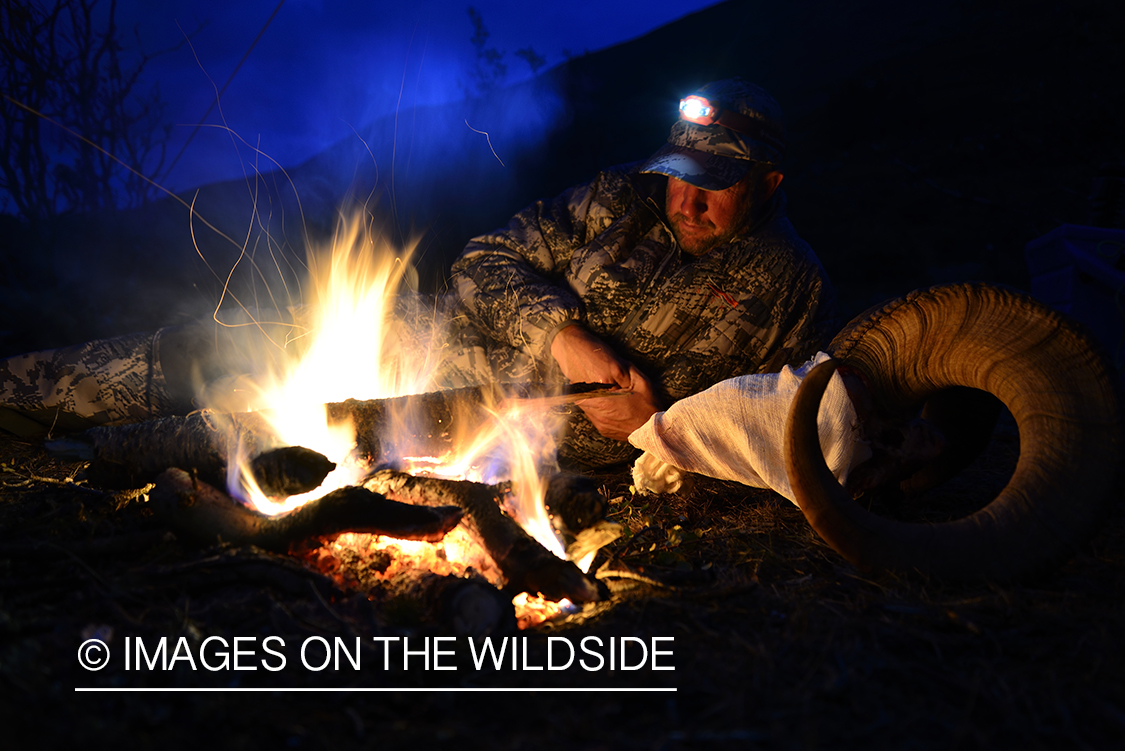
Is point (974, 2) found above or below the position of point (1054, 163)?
above

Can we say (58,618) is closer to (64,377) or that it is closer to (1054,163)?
(64,377)

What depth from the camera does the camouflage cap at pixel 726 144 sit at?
3785mm

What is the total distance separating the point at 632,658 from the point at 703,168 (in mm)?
3160

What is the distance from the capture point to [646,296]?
14.0 feet

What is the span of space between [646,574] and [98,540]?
2.31m


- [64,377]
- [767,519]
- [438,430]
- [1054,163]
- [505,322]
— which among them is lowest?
[767,519]

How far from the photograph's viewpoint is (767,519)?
3373 millimetres

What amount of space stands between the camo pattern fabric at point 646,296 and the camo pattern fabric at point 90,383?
2409mm

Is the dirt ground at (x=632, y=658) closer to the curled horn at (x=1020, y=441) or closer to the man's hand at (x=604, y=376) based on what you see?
the curled horn at (x=1020, y=441)

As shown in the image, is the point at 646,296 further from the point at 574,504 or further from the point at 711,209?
the point at 574,504

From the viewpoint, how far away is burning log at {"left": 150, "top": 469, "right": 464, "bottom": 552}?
91.7 inches

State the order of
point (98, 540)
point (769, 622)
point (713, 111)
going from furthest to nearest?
point (713, 111), point (98, 540), point (769, 622)

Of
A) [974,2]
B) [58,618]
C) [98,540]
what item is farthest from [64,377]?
[974,2]

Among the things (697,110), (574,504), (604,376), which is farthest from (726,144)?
(574,504)
